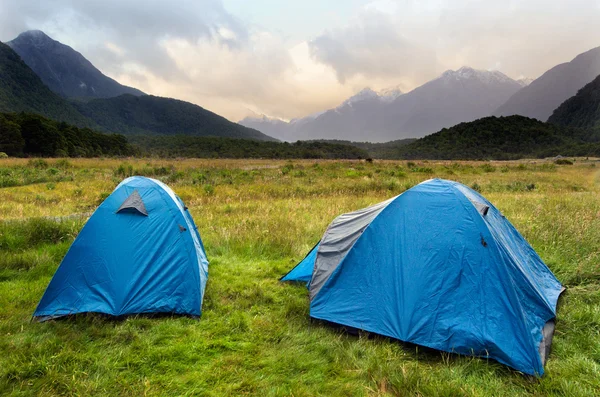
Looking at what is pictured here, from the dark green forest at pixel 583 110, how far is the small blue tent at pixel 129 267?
128011mm

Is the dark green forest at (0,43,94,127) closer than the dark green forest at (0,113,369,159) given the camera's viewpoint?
No

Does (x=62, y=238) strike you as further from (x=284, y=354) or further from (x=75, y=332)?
(x=284, y=354)

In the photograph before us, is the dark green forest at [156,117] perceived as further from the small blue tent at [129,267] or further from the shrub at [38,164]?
the small blue tent at [129,267]

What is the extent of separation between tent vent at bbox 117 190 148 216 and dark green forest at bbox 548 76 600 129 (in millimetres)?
128224

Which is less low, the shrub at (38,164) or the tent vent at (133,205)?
the shrub at (38,164)

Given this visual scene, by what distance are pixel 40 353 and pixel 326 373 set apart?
3.22 metres

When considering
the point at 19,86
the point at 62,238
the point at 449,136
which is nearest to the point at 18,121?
the point at 62,238

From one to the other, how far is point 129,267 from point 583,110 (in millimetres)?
148339

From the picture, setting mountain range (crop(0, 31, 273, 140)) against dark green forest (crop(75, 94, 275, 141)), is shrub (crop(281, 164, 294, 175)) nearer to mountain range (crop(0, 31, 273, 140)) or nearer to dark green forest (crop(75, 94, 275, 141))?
mountain range (crop(0, 31, 273, 140))

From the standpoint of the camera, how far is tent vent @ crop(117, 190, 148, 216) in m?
4.85

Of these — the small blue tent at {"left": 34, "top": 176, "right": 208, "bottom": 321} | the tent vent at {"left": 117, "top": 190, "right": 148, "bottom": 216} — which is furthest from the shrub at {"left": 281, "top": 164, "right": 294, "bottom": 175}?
the small blue tent at {"left": 34, "top": 176, "right": 208, "bottom": 321}

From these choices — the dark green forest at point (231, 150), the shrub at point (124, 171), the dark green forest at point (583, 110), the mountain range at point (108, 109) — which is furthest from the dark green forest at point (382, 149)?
the shrub at point (124, 171)

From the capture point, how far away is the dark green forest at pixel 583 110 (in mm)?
101056

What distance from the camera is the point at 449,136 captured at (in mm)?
88938
